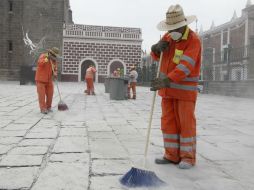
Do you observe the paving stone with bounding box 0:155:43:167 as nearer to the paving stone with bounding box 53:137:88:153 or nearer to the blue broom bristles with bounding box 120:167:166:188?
the paving stone with bounding box 53:137:88:153

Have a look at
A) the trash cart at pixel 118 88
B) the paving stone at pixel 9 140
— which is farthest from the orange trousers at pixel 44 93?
the trash cart at pixel 118 88

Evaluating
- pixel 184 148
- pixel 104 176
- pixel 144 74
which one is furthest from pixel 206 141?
pixel 144 74

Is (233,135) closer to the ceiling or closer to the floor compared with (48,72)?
closer to the floor

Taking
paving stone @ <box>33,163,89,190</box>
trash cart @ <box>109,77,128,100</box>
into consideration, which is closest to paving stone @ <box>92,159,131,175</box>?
paving stone @ <box>33,163,89,190</box>

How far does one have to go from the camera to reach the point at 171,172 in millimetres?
3939

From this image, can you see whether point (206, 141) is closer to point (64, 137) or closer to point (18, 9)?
point (64, 137)

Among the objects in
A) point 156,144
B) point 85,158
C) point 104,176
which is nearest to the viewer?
point 104,176

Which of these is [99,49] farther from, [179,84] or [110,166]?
[110,166]

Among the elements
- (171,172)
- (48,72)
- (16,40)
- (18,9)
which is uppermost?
(18,9)

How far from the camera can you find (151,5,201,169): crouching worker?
4016 mm

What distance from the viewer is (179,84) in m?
4.13

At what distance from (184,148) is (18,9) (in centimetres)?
3518

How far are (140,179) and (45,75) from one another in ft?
20.0

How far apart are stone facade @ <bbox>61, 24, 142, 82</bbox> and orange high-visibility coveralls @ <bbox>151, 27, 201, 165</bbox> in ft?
108
